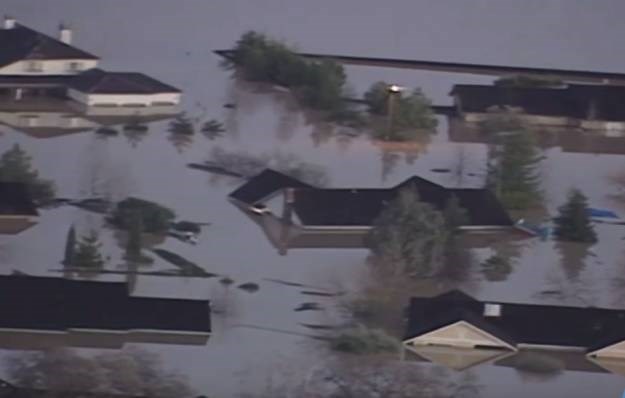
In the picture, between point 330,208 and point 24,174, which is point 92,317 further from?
point 330,208

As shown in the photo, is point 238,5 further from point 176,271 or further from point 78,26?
point 176,271

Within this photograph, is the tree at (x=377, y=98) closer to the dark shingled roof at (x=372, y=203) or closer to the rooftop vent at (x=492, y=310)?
the dark shingled roof at (x=372, y=203)

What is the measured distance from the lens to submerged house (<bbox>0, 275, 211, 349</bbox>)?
151 inches

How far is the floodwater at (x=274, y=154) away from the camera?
12.5 feet

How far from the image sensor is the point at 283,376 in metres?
3.79

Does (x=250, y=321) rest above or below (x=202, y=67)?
below

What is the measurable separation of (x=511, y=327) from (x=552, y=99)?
54 cm

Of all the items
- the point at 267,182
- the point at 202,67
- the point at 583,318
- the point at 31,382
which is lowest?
the point at 31,382

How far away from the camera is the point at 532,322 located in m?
3.80

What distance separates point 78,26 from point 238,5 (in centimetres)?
37

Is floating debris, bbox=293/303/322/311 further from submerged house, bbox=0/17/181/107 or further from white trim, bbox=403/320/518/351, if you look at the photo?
submerged house, bbox=0/17/181/107

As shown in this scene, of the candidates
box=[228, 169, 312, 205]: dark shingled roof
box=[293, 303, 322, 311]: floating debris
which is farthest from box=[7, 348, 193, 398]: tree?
box=[228, 169, 312, 205]: dark shingled roof

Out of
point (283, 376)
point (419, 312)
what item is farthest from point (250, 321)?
point (419, 312)

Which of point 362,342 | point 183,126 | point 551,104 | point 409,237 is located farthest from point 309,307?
point 551,104
